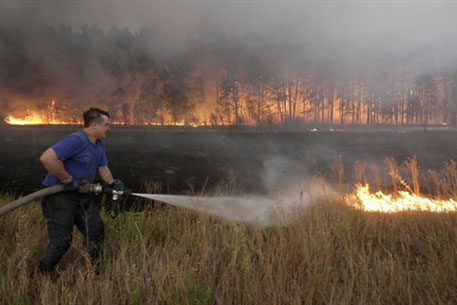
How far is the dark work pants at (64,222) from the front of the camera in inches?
117

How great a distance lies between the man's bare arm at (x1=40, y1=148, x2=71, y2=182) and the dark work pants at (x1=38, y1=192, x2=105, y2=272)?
33 cm

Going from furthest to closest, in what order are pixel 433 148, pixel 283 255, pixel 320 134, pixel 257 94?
pixel 257 94, pixel 320 134, pixel 433 148, pixel 283 255

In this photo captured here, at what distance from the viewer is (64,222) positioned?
304 cm

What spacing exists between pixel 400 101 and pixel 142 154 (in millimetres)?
51385

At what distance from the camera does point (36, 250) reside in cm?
352

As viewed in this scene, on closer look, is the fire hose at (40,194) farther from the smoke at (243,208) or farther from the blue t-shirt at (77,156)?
the smoke at (243,208)

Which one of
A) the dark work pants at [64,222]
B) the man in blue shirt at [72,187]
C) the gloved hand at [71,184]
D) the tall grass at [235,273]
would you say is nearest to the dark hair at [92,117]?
the man in blue shirt at [72,187]

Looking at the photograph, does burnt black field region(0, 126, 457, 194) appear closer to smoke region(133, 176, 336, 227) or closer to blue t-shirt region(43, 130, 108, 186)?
smoke region(133, 176, 336, 227)

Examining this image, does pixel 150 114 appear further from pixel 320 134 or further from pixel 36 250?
pixel 36 250

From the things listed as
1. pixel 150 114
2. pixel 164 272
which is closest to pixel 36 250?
pixel 164 272

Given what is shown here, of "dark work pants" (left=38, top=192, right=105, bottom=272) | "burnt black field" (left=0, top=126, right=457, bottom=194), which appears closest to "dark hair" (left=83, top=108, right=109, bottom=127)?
"dark work pants" (left=38, top=192, right=105, bottom=272)

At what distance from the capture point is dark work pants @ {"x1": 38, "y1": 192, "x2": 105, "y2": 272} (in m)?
2.98

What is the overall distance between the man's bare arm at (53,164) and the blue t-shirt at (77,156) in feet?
0.16

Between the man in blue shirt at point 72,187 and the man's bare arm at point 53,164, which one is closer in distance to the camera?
the man's bare arm at point 53,164
